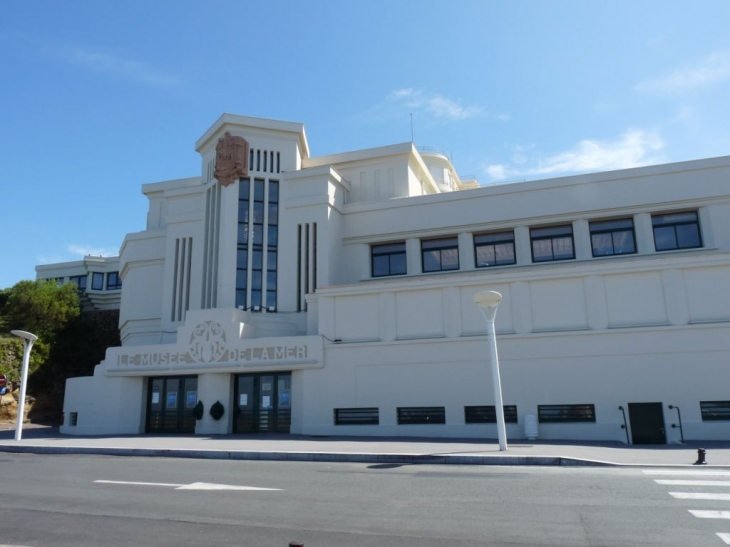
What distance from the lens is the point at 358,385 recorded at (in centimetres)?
2230

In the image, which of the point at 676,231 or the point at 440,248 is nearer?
the point at 676,231

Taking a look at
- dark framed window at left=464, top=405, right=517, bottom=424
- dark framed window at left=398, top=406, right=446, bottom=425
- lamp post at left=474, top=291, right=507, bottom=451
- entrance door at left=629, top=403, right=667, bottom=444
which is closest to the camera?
lamp post at left=474, top=291, right=507, bottom=451

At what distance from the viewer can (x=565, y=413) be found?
19.8 m

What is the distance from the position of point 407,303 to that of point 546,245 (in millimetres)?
8291

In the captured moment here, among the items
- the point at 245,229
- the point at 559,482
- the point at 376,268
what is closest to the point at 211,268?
the point at 245,229

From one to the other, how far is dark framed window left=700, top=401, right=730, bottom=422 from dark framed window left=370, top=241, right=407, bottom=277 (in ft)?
45.4

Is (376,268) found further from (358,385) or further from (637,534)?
(637,534)

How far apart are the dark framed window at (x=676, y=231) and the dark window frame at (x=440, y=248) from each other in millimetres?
8665

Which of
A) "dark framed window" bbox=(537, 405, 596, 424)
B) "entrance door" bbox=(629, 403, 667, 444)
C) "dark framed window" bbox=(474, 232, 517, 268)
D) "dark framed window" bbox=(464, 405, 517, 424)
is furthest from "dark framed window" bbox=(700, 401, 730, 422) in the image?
"dark framed window" bbox=(474, 232, 517, 268)

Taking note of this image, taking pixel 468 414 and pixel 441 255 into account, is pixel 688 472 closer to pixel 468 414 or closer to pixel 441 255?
pixel 468 414

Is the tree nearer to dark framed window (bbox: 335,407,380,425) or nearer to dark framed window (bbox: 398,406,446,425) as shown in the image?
dark framed window (bbox: 335,407,380,425)

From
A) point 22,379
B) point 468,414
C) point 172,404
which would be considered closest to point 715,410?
point 468,414

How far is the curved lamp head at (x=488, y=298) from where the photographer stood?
15531 mm

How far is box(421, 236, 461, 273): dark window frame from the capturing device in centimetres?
2779
